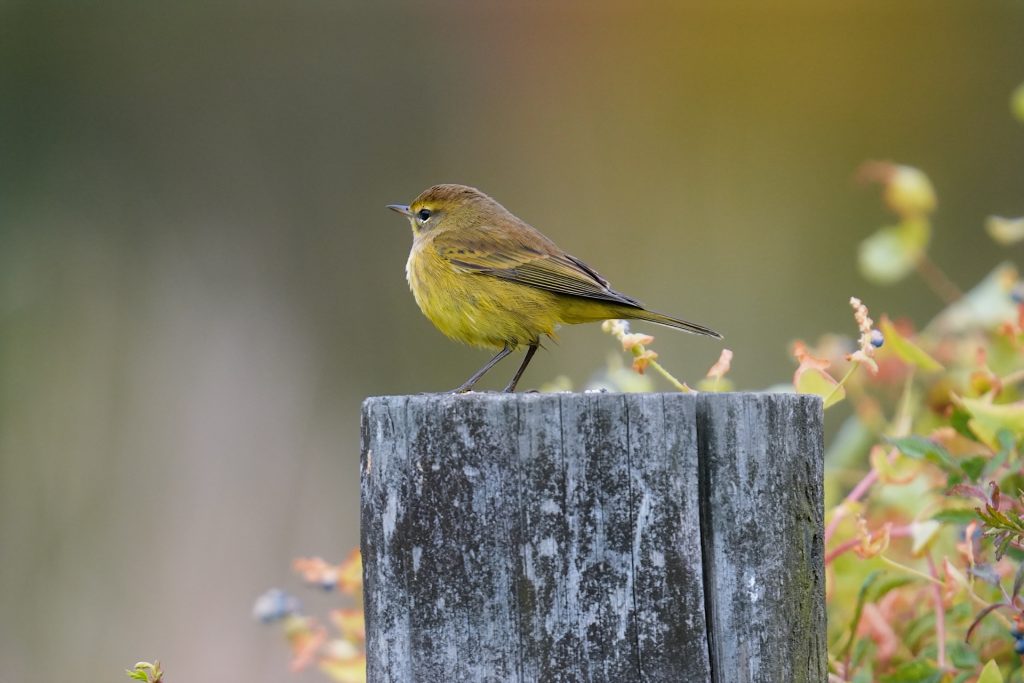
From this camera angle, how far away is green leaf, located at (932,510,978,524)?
8.01 ft

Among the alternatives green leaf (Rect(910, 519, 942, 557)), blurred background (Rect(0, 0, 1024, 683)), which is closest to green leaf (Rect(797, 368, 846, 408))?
green leaf (Rect(910, 519, 942, 557))

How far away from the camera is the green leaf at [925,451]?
253 centimetres

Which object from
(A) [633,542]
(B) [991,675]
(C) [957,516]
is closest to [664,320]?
(C) [957,516]

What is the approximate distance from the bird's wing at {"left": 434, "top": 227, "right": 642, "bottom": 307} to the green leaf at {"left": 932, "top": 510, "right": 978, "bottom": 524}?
141 centimetres

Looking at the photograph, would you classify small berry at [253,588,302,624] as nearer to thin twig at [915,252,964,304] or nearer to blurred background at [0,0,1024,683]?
thin twig at [915,252,964,304]

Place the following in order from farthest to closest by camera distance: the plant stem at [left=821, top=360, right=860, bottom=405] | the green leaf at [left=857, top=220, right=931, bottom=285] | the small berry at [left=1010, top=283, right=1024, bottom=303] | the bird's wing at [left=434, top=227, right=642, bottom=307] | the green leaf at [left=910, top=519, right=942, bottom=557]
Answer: the bird's wing at [left=434, top=227, right=642, bottom=307]
the green leaf at [left=857, top=220, right=931, bottom=285]
the small berry at [left=1010, top=283, right=1024, bottom=303]
the green leaf at [left=910, top=519, right=942, bottom=557]
the plant stem at [left=821, top=360, right=860, bottom=405]

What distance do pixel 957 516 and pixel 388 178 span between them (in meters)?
6.05

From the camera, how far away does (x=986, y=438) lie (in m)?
2.67

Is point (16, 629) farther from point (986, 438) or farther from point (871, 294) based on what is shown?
point (871, 294)

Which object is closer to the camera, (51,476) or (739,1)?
(51,476)

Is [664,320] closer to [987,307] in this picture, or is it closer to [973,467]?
[987,307]

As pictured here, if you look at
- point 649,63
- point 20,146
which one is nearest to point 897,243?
point 649,63

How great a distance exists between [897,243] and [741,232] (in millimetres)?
4338

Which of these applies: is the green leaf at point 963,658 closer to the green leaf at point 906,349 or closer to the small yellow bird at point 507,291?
the green leaf at point 906,349
